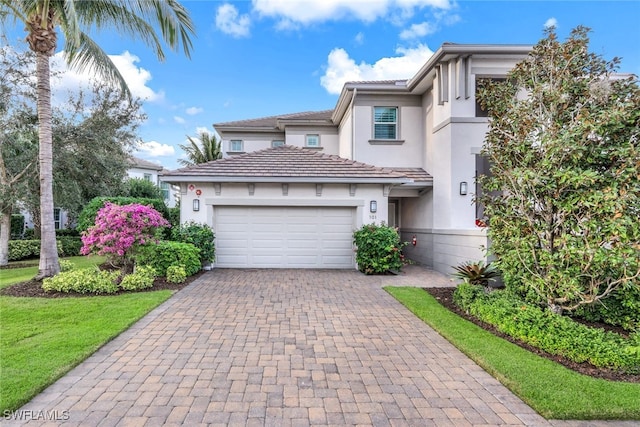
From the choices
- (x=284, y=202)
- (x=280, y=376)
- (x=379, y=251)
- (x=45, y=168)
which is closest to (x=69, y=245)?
(x=45, y=168)

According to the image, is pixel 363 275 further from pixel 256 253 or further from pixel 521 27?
pixel 521 27

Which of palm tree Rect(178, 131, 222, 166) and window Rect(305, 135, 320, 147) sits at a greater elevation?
palm tree Rect(178, 131, 222, 166)

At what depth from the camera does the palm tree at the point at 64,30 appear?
7.47 m

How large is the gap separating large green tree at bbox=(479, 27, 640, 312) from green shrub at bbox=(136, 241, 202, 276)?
7611 mm

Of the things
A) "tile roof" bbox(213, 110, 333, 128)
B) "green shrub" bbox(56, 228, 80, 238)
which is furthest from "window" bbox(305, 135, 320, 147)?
"green shrub" bbox(56, 228, 80, 238)

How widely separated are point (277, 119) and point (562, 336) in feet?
49.4

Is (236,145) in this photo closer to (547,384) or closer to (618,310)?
(618,310)

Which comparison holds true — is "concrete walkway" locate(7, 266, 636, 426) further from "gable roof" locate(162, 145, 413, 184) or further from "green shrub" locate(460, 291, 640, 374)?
"gable roof" locate(162, 145, 413, 184)

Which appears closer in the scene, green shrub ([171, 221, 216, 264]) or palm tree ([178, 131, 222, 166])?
green shrub ([171, 221, 216, 264])

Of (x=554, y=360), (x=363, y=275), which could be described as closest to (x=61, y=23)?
(x=363, y=275)

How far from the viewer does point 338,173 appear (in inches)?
423

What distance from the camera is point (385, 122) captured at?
42.6ft

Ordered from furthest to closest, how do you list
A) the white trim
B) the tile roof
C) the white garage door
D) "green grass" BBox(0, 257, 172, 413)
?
1. the tile roof
2. the white garage door
3. the white trim
4. "green grass" BBox(0, 257, 172, 413)

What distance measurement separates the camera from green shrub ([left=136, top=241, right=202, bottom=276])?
344 inches
